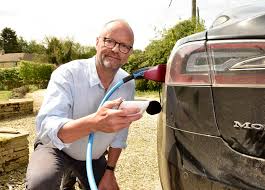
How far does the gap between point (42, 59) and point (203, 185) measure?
111 feet

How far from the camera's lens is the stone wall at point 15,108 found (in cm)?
935

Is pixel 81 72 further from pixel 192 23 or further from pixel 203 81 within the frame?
pixel 192 23

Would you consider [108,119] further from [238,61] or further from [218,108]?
[238,61]

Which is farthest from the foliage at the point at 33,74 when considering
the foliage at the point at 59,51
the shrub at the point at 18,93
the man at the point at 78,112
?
the man at the point at 78,112

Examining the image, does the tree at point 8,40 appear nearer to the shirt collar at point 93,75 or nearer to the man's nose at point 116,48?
the shirt collar at point 93,75

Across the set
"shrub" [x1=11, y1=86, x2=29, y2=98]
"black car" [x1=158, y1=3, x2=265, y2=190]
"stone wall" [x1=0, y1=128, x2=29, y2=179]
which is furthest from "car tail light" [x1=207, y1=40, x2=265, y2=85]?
"shrub" [x1=11, y1=86, x2=29, y2=98]

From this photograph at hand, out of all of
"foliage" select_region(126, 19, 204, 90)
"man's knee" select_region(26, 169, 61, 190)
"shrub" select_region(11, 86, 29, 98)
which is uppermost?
"foliage" select_region(126, 19, 204, 90)

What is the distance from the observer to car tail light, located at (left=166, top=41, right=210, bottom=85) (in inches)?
59.5

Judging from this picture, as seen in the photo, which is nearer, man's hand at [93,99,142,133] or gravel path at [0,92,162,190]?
man's hand at [93,99,142,133]

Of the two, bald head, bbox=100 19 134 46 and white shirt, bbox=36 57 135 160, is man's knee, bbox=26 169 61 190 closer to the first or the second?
white shirt, bbox=36 57 135 160

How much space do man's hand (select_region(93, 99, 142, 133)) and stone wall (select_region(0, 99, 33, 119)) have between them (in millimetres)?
7920

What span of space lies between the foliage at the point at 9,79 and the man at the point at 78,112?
28.3 metres

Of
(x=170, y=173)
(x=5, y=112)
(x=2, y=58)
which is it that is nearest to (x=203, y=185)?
(x=170, y=173)

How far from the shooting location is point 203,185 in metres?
1.47
